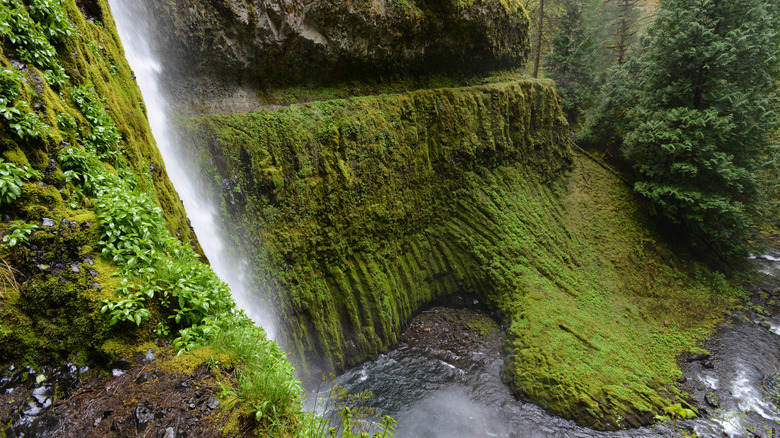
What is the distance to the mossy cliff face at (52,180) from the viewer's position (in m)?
2.71

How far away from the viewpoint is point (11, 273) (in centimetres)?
269

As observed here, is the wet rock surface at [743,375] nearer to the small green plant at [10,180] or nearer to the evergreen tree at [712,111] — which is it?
the evergreen tree at [712,111]

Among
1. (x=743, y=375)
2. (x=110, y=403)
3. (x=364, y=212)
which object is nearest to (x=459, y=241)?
(x=364, y=212)

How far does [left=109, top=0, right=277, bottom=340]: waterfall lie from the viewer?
8375mm

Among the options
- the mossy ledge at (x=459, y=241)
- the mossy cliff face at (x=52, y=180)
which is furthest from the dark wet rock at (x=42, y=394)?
the mossy ledge at (x=459, y=241)

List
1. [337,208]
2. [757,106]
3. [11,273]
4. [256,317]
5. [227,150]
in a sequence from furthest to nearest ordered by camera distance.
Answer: [757,106] → [337,208] → [227,150] → [256,317] → [11,273]

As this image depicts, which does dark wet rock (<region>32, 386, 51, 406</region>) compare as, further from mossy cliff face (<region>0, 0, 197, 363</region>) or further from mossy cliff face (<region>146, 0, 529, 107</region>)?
mossy cliff face (<region>146, 0, 529, 107</region>)

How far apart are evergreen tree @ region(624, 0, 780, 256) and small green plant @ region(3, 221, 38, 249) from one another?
18699 mm

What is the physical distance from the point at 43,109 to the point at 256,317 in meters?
6.52

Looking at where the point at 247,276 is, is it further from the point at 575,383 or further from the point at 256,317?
the point at 575,383

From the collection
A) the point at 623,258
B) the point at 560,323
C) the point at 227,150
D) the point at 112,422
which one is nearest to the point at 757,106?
the point at 623,258

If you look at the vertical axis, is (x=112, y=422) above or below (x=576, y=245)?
above

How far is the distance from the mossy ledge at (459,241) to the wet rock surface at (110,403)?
6.74m

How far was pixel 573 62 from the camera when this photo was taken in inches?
779
